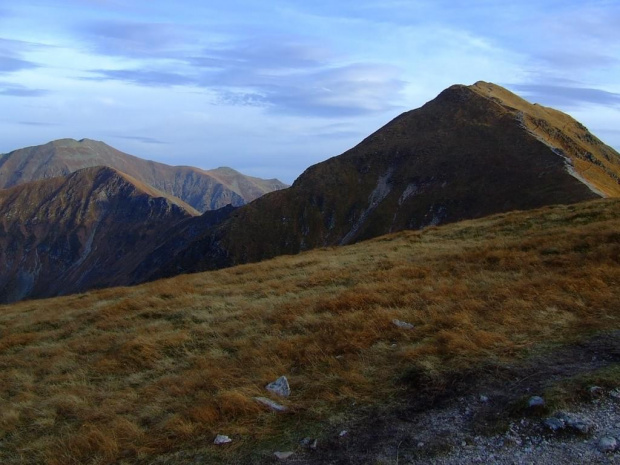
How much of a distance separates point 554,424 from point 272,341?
270 inches

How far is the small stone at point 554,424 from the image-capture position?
7160 millimetres

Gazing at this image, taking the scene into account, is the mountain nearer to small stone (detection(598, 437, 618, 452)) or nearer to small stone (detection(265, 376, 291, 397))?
small stone (detection(265, 376, 291, 397))

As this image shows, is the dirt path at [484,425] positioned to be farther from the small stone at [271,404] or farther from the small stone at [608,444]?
the small stone at [271,404]

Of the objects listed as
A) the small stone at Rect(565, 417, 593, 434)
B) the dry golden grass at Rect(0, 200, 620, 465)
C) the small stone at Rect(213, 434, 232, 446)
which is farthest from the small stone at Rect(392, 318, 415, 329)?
the small stone at Rect(213, 434, 232, 446)

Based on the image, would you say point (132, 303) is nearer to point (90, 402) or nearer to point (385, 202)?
point (90, 402)

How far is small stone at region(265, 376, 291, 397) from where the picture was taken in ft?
31.2

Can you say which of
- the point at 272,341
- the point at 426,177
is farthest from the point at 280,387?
the point at 426,177

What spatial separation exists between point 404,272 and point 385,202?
10617 cm

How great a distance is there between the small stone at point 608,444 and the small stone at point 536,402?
1.00m

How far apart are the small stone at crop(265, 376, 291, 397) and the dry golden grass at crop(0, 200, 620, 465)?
25 centimetres

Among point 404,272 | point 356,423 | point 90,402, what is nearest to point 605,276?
point 404,272

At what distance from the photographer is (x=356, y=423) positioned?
8172 millimetres

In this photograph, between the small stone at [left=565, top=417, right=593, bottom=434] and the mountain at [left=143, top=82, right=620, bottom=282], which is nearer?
the small stone at [left=565, top=417, right=593, bottom=434]

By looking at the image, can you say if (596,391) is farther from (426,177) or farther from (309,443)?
(426,177)
